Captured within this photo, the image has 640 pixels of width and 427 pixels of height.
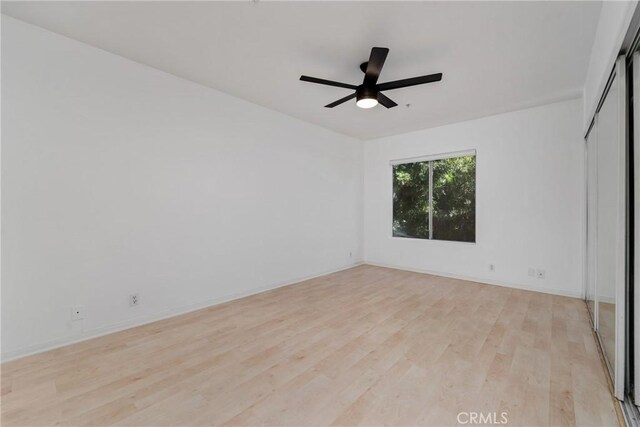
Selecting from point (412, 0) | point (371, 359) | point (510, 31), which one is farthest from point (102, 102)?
point (510, 31)

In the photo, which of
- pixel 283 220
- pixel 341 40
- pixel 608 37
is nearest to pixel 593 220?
pixel 608 37

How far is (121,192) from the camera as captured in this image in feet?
8.93

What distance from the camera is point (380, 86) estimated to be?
2664 millimetres

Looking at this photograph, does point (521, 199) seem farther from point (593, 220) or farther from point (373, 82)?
point (373, 82)

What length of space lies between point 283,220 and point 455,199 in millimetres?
2945

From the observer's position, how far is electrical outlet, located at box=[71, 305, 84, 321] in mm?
2443

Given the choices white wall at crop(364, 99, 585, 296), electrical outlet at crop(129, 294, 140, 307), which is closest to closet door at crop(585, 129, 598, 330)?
white wall at crop(364, 99, 585, 296)

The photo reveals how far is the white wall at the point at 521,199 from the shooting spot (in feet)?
12.1

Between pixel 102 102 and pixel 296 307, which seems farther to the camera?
pixel 296 307

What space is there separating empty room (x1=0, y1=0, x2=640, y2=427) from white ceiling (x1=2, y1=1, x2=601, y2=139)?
22 millimetres

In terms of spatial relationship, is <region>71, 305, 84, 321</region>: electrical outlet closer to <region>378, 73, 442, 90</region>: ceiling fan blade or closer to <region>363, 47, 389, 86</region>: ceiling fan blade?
<region>363, 47, 389, 86</region>: ceiling fan blade

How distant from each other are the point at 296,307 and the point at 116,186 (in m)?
2.27

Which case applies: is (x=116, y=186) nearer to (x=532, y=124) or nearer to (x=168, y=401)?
(x=168, y=401)

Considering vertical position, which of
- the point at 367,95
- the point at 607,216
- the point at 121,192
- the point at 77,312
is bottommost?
the point at 77,312
